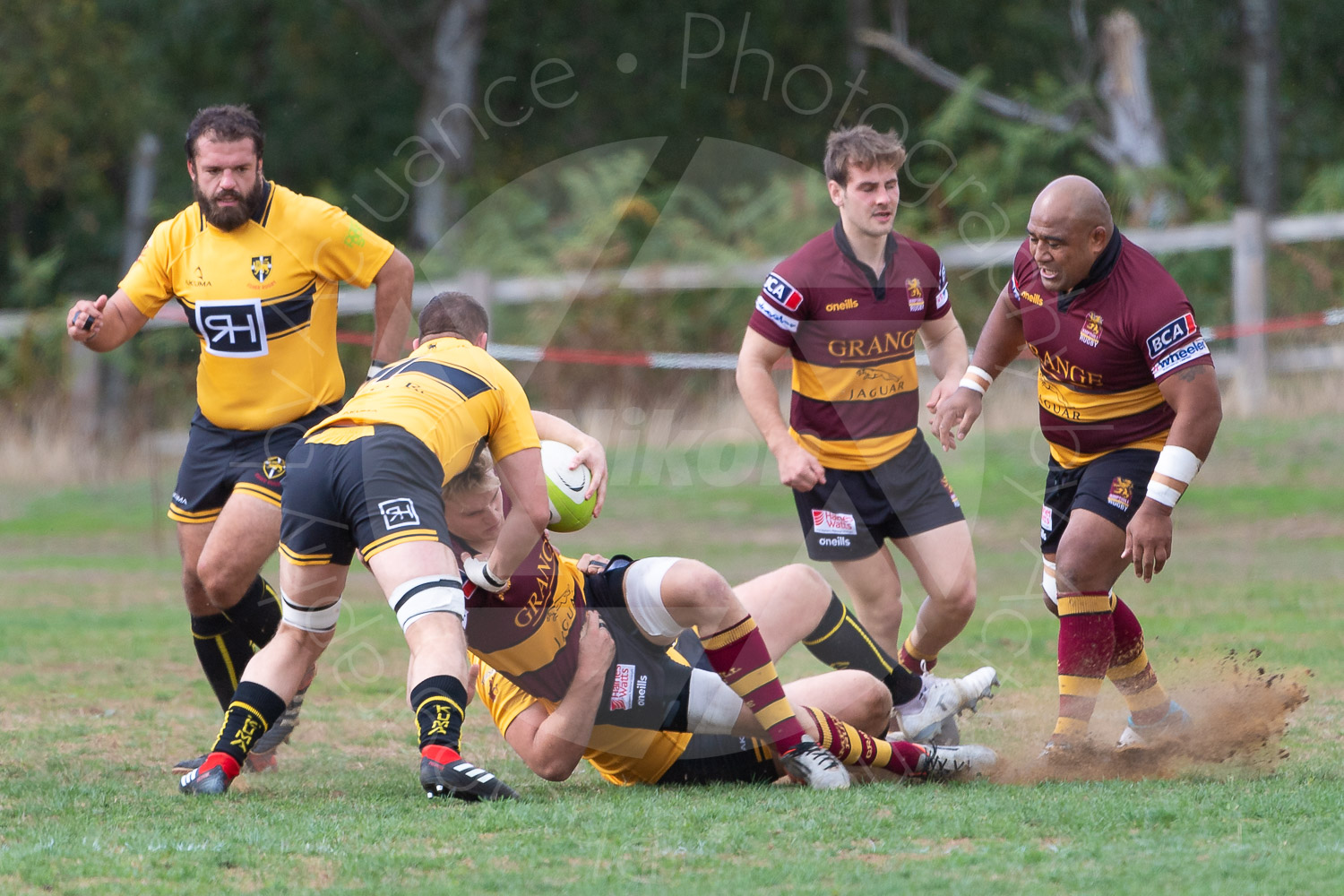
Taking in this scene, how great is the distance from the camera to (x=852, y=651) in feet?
16.4

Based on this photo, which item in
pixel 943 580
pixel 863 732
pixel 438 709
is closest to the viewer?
pixel 438 709

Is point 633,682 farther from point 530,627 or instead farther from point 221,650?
point 221,650

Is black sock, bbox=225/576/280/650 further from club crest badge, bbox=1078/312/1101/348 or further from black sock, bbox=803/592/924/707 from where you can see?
club crest badge, bbox=1078/312/1101/348

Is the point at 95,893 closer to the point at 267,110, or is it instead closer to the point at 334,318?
the point at 334,318

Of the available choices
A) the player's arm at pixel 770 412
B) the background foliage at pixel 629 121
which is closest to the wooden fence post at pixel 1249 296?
the background foliage at pixel 629 121

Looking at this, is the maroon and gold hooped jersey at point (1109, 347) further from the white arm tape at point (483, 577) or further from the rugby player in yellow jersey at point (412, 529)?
the white arm tape at point (483, 577)

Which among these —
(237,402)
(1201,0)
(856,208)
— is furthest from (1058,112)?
(237,402)

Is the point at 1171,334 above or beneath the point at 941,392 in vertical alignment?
above

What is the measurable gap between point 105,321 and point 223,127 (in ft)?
2.75

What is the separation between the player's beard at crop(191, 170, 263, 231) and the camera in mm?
5312

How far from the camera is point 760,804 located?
13.4 feet

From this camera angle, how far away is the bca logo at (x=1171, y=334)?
4566mm

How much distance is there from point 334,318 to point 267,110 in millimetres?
17327

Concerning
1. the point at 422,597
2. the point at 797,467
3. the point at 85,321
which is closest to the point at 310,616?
the point at 422,597
